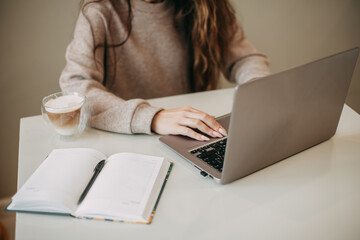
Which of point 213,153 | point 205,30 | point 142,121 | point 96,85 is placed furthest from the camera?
point 205,30

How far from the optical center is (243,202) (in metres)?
0.57

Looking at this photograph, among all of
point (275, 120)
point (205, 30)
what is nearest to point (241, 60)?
point (205, 30)

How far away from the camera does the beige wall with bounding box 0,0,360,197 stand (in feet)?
4.18

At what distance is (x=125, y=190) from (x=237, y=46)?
833 mm

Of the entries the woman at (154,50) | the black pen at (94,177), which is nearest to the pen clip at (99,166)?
the black pen at (94,177)

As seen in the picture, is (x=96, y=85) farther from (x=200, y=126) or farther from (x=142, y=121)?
(x=200, y=126)

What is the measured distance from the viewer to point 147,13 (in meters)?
1.12

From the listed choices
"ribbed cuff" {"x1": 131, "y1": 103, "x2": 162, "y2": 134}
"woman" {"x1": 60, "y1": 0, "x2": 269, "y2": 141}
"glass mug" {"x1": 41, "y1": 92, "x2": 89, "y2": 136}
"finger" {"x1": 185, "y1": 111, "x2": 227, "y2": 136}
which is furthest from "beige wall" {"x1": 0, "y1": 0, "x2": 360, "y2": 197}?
"finger" {"x1": 185, "y1": 111, "x2": 227, "y2": 136}

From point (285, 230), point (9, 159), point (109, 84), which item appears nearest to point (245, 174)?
point (285, 230)

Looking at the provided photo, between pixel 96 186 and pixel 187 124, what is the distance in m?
0.28

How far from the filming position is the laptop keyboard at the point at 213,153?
2.11ft

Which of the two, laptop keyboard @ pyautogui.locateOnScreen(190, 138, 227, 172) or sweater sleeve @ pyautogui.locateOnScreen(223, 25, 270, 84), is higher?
sweater sleeve @ pyautogui.locateOnScreen(223, 25, 270, 84)

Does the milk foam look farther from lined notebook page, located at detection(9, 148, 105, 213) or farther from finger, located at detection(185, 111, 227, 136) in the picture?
finger, located at detection(185, 111, 227, 136)

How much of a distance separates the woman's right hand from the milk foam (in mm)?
196
